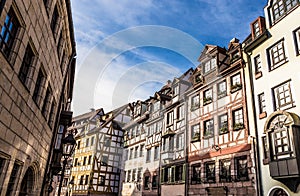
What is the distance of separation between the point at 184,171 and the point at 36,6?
49.7 feet

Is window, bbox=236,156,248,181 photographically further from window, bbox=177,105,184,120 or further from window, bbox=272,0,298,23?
window, bbox=272,0,298,23

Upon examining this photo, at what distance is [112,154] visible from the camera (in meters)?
33.3

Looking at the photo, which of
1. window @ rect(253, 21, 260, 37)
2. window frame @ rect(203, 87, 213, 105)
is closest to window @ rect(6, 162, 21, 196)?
window frame @ rect(203, 87, 213, 105)

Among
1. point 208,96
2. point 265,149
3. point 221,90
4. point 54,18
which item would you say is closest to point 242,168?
point 265,149

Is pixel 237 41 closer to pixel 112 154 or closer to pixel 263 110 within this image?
pixel 263 110

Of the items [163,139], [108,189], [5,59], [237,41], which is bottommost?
[108,189]

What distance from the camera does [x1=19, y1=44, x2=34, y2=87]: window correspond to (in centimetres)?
762

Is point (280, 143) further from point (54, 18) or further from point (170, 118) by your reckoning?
point (170, 118)

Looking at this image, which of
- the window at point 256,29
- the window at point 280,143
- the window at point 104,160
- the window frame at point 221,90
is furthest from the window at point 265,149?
the window at point 104,160

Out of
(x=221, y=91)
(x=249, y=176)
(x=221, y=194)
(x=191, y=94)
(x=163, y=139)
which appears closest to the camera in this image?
(x=249, y=176)

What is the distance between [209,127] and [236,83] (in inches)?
144

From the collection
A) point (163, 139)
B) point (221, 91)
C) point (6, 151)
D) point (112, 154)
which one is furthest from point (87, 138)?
point (6, 151)

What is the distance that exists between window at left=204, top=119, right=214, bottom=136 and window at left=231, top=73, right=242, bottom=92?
2837mm

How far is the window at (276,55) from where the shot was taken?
13375mm
